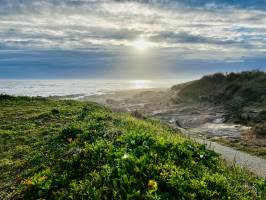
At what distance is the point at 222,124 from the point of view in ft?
153

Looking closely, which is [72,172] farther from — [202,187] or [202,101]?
[202,101]

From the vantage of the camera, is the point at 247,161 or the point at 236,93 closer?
the point at 247,161

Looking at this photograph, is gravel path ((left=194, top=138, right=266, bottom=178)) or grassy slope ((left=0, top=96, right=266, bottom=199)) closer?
grassy slope ((left=0, top=96, right=266, bottom=199))

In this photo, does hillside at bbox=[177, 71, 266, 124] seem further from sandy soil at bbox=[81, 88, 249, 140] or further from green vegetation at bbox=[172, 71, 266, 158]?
sandy soil at bbox=[81, 88, 249, 140]

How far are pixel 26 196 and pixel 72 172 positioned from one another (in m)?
1.75

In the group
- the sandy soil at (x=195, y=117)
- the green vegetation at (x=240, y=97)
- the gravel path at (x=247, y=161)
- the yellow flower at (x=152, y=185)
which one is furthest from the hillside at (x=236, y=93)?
the yellow flower at (x=152, y=185)

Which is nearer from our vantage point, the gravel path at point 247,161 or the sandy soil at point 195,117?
the gravel path at point 247,161

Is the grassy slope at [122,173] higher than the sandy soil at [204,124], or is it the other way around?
the grassy slope at [122,173]

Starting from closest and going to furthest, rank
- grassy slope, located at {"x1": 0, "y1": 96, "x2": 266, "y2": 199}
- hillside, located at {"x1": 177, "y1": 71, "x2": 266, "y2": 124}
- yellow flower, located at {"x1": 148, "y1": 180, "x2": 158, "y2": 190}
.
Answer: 1. yellow flower, located at {"x1": 148, "y1": 180, "x2": 158, "y2": 190}
2. grassy slope, located at {"x1": 0, "y1": 96, "x2": 266, "y2": 199}
3. hillside, located at {"x1": 177, "y1": 71, "x2": 266, "y2": 124}

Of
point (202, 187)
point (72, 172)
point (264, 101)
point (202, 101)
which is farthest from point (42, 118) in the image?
point (202, 101)

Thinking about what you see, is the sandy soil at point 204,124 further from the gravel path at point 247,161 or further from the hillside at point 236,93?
the hillside at point 236,93

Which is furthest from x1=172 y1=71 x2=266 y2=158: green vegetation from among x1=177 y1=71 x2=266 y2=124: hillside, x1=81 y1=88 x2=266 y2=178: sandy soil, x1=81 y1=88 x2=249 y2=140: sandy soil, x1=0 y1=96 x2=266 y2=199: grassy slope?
x1=0 y1=96 x2=266 y2=199: grassy slope

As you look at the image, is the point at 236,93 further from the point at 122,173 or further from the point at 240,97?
the point at 122,173

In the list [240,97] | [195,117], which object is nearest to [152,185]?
[195,117]
